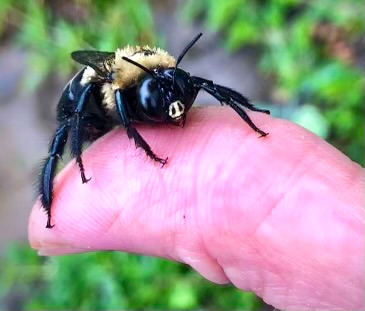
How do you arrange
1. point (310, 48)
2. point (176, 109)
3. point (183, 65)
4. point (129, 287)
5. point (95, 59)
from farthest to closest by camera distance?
1. point (183, 65)
2. point (310, 48)
3. point (129, 287)
4. point (95, 59)
5. point (176, 109)

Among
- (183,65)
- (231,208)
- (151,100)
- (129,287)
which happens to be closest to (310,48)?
(183,65)

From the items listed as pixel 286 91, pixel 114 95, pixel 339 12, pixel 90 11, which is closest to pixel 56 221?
pixel 114 95

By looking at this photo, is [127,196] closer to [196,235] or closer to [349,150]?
[196,235]

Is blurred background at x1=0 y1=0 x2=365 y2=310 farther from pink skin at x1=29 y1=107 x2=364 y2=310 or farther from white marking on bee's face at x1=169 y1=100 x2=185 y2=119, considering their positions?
white marking on bee's face at x1=169 y1=100 x2=185 y2=119

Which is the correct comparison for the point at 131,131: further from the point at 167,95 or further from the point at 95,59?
the point at 95,59

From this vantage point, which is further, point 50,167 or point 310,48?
point 310,48
